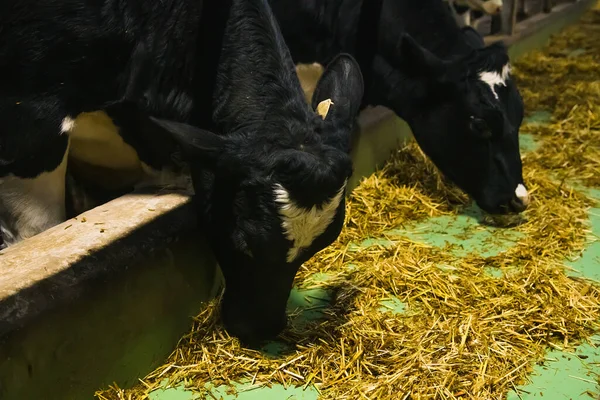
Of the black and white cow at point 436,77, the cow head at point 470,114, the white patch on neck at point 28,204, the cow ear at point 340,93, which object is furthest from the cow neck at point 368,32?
the white patch on neck at point 28,204

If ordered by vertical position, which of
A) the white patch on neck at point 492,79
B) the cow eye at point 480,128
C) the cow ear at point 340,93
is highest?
the cow ear at point 340,93

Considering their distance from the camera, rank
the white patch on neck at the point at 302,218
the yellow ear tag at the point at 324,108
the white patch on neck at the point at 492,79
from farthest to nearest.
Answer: the white patch on neck at the point at 492,79 → the yellow ear tag at the point at 324,108 → the white patch on neck at the point at 302,218

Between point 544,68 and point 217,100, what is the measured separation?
5.13m

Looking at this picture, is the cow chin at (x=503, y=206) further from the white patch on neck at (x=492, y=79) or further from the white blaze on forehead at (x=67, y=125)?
the white blaze on forehead at (x=67, y=125)

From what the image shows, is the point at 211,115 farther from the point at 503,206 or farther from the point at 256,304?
the point at 503,206

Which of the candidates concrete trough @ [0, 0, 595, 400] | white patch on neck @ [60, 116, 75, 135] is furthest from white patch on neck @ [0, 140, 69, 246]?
concrete trough @ [0, 0, 595, 400]

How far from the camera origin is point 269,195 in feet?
7.48

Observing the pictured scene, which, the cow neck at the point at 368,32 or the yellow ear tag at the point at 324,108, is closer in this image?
the yellow ear tag at the point at 324,108

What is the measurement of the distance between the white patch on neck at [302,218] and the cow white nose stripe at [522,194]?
1.72 meters

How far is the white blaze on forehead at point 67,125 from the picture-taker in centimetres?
258

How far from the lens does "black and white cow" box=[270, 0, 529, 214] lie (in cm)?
370

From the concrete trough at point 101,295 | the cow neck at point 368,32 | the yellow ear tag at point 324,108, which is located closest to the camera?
the concrete trough at point 101,295

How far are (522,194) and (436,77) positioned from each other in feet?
2.64

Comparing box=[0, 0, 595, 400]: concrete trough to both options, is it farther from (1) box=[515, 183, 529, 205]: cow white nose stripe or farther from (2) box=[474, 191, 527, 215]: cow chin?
(1) box=[515, 183, 529, 205]: cow white nose stripe
